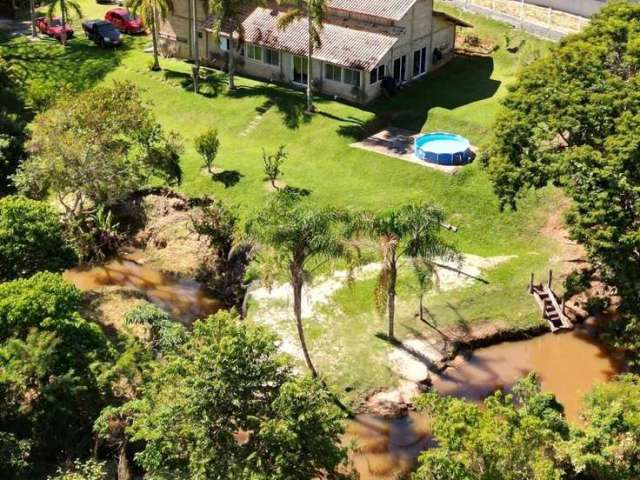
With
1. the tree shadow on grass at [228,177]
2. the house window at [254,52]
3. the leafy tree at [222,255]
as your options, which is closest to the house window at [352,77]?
the house window at [254,52]

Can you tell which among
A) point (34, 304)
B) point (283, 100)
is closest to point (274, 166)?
point (283, 100)

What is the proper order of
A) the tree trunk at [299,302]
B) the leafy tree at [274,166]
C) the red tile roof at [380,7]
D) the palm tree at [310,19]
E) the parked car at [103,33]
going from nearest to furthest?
the tree trunk at [299,302]
the leafy tree at [274,166]
the palm tree at [310,19]
the red tile roof at [380,7]
the parked car at [103,33]

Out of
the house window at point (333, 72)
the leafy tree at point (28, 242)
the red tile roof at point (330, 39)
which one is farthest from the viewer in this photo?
the house window at point (333, 72)

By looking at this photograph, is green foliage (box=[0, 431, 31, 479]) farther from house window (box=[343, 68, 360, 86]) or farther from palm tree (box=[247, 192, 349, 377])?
house window (box=[343, 68, 360, 86])

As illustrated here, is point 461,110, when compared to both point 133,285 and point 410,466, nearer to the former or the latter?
point 133,285

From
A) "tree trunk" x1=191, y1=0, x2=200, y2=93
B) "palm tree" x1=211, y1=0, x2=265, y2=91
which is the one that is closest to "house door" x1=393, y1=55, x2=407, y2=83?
"palm tree" x1=211, y1=0, x2=265, y2=91

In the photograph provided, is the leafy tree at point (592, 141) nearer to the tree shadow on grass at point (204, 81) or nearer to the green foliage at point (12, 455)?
the green foliage at point (12, 455)
